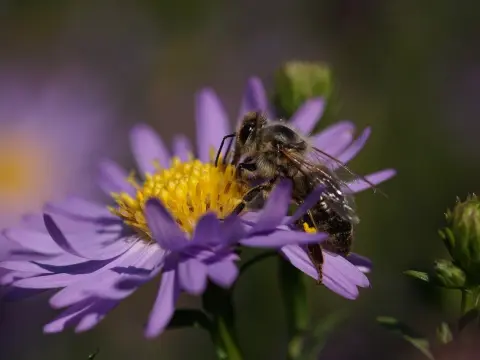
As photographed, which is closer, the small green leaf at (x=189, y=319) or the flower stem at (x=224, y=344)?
the small green leaf at (x=189, y=319)

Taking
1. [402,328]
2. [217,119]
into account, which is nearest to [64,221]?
[217,119]

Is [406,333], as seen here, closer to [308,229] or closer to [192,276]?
[308,229]

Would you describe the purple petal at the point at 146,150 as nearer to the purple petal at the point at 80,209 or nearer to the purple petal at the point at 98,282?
the purple petal at the point at 80,209

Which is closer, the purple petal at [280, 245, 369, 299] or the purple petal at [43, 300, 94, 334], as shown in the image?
the purple petal at [43, 300, 94, 334]

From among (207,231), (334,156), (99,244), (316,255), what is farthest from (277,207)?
(99,244)

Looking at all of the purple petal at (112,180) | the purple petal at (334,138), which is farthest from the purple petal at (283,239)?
the purple petal at (112,180)

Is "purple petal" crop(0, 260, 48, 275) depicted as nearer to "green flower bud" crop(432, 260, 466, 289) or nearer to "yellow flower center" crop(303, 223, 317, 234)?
"yellow flower center" crop(303, 223, 317, 234)

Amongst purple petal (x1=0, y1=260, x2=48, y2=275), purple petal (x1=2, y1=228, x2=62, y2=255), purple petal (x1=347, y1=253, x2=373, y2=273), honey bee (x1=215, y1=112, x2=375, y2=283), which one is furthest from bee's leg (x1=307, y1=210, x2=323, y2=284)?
purple petal (x1=2, y1=228, x2=62, y2=255)
